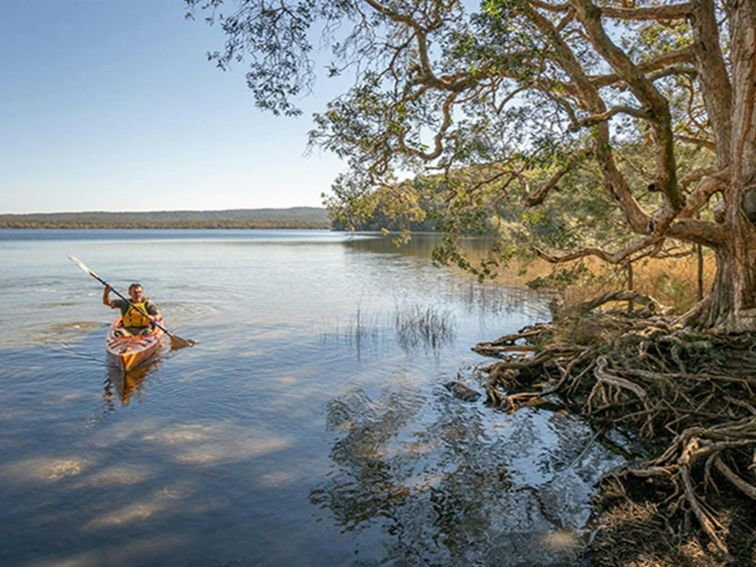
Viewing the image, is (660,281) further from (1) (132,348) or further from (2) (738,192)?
(1) (132,348)

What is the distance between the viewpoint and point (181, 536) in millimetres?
5727

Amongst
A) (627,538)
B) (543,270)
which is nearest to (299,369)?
(627,538)

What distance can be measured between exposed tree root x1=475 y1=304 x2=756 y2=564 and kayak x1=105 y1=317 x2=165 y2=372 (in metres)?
7.07

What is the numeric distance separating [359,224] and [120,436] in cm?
755

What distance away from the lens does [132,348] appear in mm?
11750

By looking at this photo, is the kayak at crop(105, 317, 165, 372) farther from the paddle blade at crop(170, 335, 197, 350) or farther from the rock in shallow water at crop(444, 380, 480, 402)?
the rock in shallow water at crop(444, 380, 480, 402)

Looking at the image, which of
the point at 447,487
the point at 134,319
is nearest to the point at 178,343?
the point at 134,319

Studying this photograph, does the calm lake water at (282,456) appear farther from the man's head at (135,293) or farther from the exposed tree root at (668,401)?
the man's head at (135,293)

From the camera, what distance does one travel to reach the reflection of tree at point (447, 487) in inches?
213

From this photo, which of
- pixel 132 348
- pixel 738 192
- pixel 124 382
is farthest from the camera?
pixel 132 348

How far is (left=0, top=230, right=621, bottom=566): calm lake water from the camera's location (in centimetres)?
556

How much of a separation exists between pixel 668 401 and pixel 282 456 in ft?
17.7

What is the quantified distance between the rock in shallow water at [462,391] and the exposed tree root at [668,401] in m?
0.30

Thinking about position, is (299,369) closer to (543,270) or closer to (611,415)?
(611,415)
